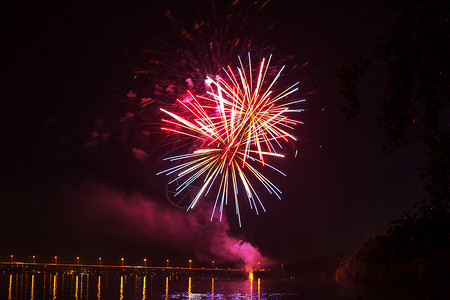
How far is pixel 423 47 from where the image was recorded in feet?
29.4

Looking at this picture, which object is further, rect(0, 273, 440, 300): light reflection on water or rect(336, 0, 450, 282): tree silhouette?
rect(0, 273, 440, 300): light reflection on water

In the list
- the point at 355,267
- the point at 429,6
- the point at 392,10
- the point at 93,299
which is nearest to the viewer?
the point at 429,6

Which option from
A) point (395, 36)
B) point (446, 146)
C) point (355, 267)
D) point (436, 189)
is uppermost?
point (395, 36)

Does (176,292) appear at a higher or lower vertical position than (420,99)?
lower

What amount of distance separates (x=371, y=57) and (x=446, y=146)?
6.96 feet

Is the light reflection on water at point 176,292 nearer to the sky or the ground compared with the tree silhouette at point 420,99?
nearer to the ground

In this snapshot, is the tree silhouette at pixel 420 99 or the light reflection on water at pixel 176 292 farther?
the light reflection on water at pixel 176 292

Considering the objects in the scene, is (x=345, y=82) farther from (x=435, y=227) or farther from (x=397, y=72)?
(x=435, y=227)

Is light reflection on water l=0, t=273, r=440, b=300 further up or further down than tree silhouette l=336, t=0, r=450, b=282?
further down

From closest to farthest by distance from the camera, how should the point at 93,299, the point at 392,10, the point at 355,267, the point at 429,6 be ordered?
1. the point at 429,6
2. the point at 392,10
3. the point at 93,299
4. the point at 355,267

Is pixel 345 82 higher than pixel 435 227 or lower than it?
higher

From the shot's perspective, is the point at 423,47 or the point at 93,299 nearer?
the point at 423,47

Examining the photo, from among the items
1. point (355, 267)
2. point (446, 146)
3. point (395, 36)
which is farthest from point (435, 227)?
point (355, 267)

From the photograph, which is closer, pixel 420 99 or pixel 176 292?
pixel 420 99
